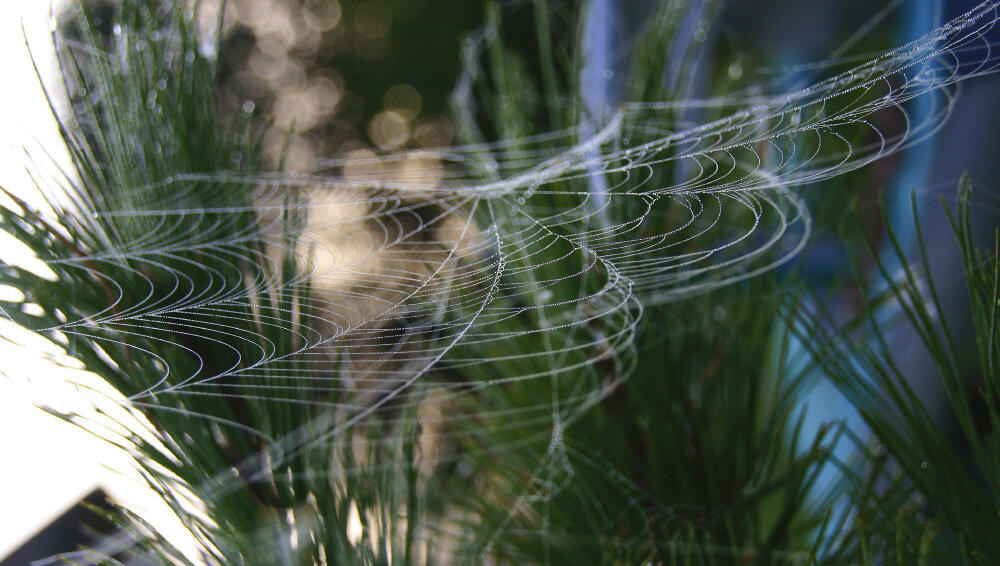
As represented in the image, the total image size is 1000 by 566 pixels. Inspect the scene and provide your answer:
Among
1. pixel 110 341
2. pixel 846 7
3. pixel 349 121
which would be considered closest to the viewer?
pixel 110 341

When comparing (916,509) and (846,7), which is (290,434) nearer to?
(916,509)

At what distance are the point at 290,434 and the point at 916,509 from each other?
182 millimetres

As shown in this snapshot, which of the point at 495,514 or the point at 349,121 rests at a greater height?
the point at 349,121

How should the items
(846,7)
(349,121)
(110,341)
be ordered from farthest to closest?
(349,121) < (846,7) < (110,341)

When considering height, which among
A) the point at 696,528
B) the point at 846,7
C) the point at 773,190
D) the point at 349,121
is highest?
the point at 349,121

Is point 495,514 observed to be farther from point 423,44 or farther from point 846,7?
point 423,44

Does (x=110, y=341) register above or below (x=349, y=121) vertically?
below

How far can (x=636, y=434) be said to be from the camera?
0.24 meters

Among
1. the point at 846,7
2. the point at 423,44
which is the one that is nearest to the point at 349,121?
the point at 423,44

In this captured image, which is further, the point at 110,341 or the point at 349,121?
the point at 349,121

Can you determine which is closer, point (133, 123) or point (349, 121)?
point (133, 123)

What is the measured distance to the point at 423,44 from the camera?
Result: 2.42 feet

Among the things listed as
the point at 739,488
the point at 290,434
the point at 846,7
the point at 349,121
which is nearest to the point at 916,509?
the point at 739,488

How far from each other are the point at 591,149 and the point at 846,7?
32 centimetres
